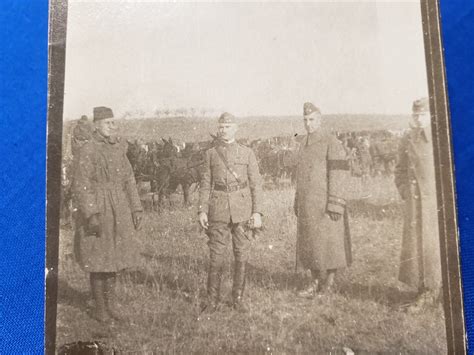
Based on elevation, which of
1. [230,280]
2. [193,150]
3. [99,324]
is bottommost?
[99,324]

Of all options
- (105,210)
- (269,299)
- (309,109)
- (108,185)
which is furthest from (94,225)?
(309,109)

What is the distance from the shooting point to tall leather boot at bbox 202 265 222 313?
7.60 ft

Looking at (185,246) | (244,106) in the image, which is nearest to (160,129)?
(244,106)

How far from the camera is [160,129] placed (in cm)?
243

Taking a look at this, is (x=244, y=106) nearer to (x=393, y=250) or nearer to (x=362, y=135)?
(x=362, y=135)

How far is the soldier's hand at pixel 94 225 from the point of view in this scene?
2.35 meters

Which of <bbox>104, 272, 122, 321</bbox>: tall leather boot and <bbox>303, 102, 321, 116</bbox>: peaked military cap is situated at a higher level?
<bbox>303, 102, 321, 116</bbox>: peaked military cap

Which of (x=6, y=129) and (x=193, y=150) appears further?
(x=6, y=129)

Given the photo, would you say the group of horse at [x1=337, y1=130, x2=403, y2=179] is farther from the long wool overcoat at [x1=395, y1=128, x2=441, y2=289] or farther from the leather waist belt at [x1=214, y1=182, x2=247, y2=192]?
the leather waist belt at [x1=214, y1=182, x2=247, y2=192]

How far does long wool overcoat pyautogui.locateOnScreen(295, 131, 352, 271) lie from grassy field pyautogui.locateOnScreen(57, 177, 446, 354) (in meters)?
0.05

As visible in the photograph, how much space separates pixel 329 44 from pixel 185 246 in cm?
150

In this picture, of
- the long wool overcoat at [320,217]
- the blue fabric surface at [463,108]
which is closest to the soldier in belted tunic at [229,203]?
the long wool overcoat at [320,217]

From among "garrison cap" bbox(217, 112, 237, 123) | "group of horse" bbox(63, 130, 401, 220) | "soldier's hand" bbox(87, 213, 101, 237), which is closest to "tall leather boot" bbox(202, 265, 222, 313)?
"group of horse" bbox(63, 130, 401, 220)

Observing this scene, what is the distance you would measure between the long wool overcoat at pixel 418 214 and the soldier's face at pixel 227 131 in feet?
3.24
